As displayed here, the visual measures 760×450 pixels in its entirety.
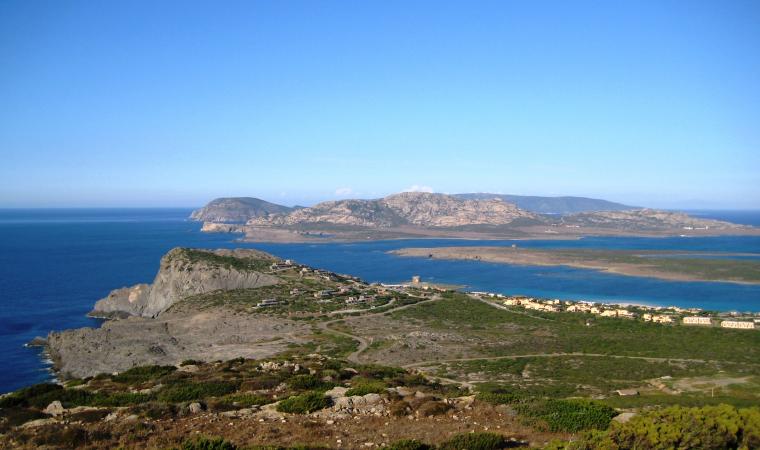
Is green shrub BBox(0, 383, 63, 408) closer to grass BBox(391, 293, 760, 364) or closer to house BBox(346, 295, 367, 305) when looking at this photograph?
grass BBox(391, 293, 760, 364)

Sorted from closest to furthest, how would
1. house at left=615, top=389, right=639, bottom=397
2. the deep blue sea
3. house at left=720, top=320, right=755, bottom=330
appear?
house at left=615, top=389, right=639, bottom=397, house at left=720, top=320, right=755, bottom=330, the deep blue sea

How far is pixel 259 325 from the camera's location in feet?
200

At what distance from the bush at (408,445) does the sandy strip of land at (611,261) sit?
413 ft

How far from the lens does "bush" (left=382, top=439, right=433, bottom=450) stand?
Answer: 12492 mm

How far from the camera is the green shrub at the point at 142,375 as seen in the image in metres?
25.6

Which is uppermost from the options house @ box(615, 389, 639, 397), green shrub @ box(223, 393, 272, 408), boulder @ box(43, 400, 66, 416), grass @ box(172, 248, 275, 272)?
green shrub @ box(223, 393, 272, 408)

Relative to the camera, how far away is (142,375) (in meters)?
26.7

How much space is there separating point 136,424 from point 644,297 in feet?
326

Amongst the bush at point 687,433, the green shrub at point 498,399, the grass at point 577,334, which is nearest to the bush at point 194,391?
the green shrub at point 498,399

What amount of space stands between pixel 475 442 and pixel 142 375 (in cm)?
1930

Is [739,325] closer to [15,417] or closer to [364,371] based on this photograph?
[364,371]

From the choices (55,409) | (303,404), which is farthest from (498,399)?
(55,409)

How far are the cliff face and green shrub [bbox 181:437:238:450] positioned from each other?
73625 mm

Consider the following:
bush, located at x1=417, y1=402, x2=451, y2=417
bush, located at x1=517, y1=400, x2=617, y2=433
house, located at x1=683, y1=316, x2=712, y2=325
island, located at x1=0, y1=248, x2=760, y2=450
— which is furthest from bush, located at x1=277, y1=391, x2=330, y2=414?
house, located at x1=683, y1=316, x2=712, y2=325
